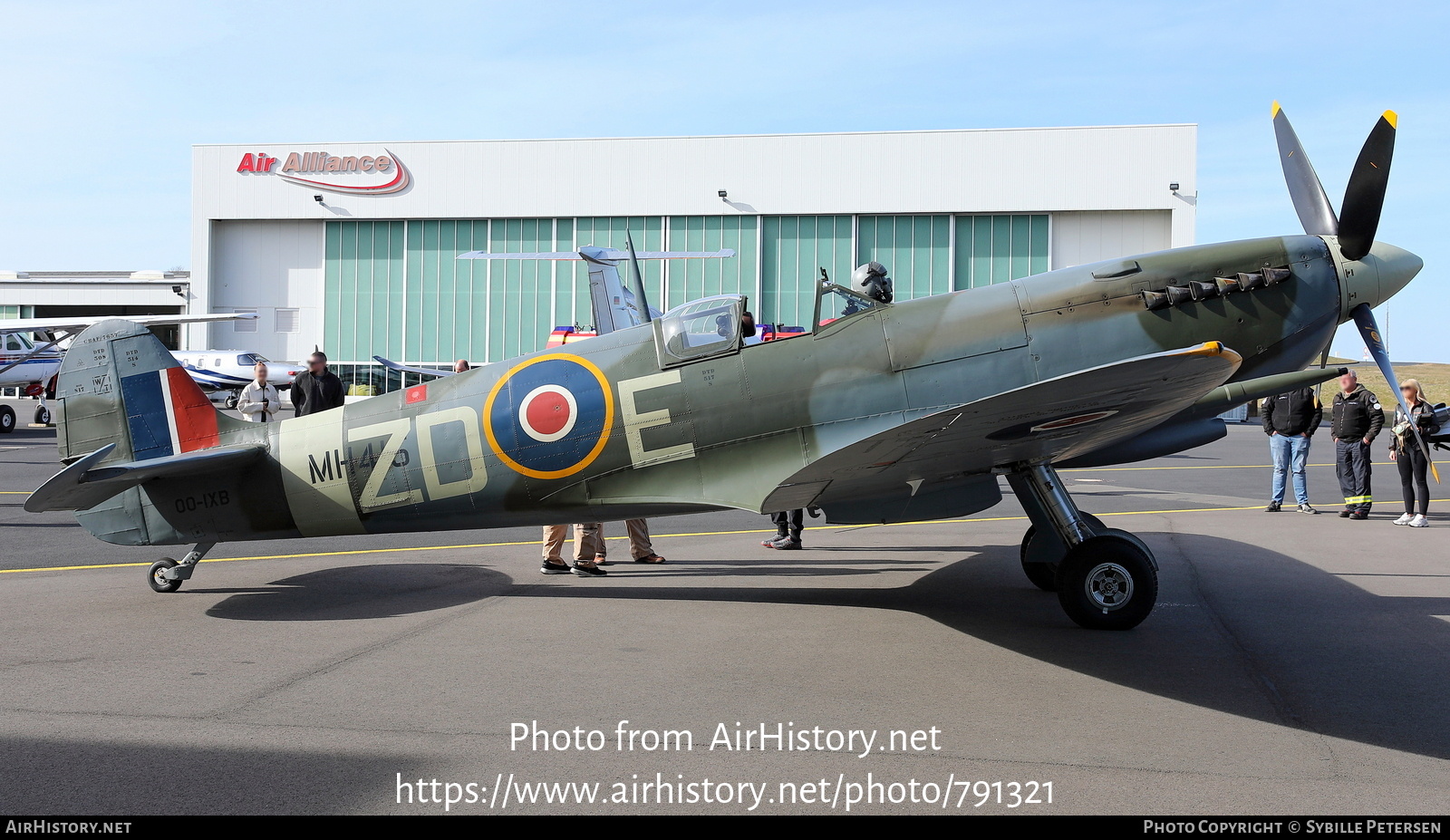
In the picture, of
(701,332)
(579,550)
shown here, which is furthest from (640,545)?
(701,332)

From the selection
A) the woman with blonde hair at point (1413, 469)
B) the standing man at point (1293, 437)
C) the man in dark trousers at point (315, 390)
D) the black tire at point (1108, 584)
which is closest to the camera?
the black tire at point (1108, 584)

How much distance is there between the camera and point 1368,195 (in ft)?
19.7

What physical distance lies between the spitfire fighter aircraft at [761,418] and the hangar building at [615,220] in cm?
3299

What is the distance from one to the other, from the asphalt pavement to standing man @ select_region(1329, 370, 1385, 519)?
2983mm

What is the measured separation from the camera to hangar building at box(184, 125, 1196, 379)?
3944 cm

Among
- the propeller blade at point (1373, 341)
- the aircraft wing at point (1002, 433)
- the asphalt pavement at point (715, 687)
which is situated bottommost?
the asphalt pavement at point (715, 687)

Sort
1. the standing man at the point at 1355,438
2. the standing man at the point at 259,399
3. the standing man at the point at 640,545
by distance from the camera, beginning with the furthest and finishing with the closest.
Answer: the standing man at the point at 1355,438
the standing man at the point at 259,399
the standing man at the point at 640,545

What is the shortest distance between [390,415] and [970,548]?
18.0 feet

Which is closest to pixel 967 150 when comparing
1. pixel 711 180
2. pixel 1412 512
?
pixel 711 180

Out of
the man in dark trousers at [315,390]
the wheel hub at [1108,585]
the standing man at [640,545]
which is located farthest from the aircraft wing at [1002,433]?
the man in dark trousers at [315,390]

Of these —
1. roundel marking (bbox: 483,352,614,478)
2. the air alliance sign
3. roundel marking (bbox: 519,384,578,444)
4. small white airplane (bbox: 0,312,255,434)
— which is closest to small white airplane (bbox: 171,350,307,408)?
small white airplane (bbox: 0,312,255,434)

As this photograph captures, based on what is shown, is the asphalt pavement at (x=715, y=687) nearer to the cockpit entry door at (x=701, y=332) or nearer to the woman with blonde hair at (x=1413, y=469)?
the cockpit entry door at (x=701, y=332)

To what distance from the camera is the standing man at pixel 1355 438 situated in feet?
37.5
